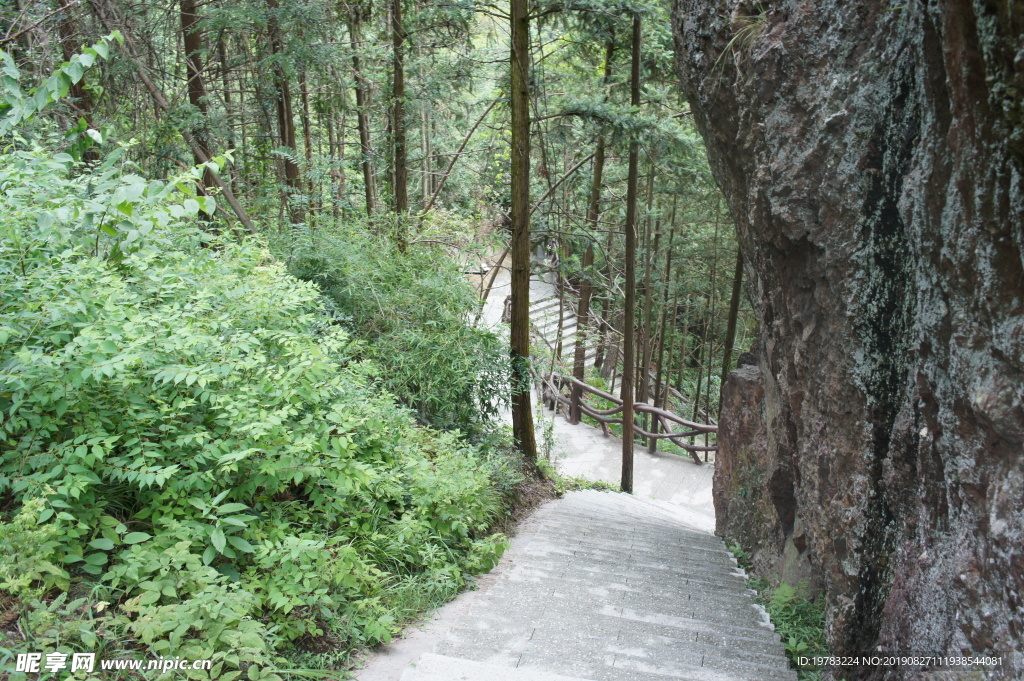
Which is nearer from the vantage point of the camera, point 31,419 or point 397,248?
point 31,419

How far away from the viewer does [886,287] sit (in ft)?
10.5

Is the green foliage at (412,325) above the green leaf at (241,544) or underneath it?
above

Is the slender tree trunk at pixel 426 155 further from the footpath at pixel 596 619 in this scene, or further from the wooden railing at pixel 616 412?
the footpath at pixel 596 619

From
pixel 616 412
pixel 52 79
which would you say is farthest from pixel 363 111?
pixel 616 412

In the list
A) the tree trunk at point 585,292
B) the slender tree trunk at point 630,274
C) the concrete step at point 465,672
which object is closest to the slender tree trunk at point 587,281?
the tree trunk at point 585,292

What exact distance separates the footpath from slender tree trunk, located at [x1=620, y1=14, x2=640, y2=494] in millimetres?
3892

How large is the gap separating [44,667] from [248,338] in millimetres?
1784

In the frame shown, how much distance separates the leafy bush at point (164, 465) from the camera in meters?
2.67

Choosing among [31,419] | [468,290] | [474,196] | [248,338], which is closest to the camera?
[31,419]

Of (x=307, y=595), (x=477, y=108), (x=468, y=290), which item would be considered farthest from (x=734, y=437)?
(x=477, y=108)

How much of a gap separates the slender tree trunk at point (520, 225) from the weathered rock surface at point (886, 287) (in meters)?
2.38

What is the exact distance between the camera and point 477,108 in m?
13.3

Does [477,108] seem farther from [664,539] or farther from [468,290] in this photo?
[664,539]

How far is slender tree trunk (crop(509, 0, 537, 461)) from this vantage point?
7270mm
